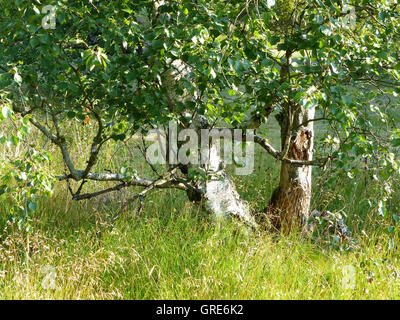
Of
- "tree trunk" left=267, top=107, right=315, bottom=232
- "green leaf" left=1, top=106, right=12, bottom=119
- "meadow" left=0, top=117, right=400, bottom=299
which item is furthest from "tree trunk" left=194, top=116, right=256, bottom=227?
"green leaf" left=1, top=106, right=12, bottom=119

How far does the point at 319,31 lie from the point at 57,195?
277 centimetres

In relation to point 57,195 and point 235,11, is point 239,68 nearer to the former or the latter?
point 235,11

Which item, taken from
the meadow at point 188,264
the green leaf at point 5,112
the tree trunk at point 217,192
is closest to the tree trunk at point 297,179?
the meadow at point 188,264

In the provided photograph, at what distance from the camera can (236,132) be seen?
3.78 m

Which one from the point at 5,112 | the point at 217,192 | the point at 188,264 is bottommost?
the point at 188,264

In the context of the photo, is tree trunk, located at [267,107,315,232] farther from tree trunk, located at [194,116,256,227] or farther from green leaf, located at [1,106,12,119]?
green leaf, located at [1,106,12,119]

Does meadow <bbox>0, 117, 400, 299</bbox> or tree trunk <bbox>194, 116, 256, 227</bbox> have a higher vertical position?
tree trunk <bbox>194, 116, 256, 227</bbox>

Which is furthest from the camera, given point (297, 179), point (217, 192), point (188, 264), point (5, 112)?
point (297, 179)

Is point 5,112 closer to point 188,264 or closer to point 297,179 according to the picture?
point 188,264

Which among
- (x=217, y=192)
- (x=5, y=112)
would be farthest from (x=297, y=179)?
(x=5, y=112)

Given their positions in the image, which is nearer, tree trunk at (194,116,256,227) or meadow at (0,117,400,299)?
meadow at (0,117,400,299)

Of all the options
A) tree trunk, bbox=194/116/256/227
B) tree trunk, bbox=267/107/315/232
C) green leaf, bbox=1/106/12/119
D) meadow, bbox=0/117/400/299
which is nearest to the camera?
green leaf, bbox=1/106/12/119

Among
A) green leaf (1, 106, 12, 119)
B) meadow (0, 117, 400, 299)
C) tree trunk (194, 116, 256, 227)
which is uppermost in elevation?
green leaf (1, 106, 12, 119)

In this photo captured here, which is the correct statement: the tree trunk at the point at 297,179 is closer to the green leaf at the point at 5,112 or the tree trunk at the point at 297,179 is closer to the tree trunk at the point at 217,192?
the tree trunk at the point at 217,192
